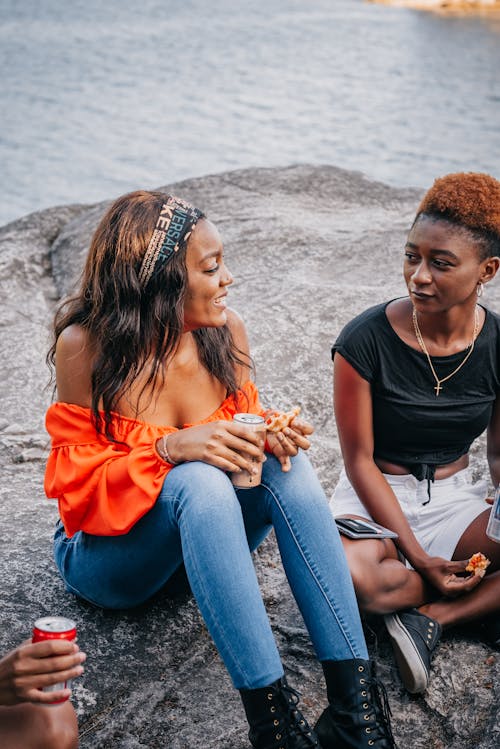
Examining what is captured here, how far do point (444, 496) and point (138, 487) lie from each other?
1.23 meters

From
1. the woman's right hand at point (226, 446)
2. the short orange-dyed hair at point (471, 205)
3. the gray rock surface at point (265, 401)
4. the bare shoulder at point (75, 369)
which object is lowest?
the gray rock surface at point (265, 401)

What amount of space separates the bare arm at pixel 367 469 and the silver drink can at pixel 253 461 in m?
0.59

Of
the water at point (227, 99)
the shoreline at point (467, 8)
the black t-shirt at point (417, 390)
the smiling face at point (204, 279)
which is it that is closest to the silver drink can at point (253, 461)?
the smiling face at point (204, 279)

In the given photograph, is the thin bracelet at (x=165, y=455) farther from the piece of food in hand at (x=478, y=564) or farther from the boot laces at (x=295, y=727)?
the piece of food in hand at (x=478, y=564)

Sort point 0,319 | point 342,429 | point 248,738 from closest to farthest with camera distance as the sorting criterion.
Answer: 1. point 248,738
2. point 342,429
3. point 0,319

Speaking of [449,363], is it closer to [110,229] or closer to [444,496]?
[444,496]

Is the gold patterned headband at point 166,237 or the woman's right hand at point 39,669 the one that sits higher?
the gold patterned headband at point 166,237

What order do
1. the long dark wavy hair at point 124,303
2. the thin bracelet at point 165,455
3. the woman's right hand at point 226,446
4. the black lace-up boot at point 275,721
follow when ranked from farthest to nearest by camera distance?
1. the long dark wavy hair at point 124,303
2. the thin bracelet at point 165,455
3. the woman's right hand at point 226,446
4. the black lace-up boot at point 275,721

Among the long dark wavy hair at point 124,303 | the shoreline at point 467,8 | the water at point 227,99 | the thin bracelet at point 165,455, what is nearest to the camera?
the thin bracelet at point 165,455

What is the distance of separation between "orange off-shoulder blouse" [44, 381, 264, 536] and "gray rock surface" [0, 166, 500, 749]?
1.60 feet

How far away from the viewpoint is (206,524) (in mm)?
2625

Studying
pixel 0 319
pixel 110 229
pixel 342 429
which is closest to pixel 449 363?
pixel 342 429

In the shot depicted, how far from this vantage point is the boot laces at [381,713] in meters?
2.68

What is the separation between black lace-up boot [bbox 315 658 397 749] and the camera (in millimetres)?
2641
